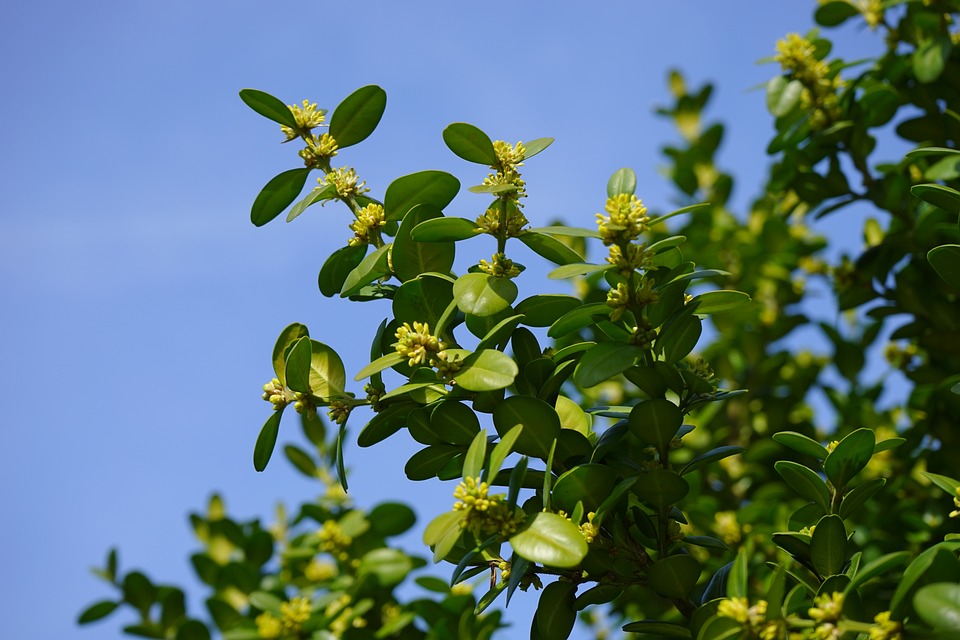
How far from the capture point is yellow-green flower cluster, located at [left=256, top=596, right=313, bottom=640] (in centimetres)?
260

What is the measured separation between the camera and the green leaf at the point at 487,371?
1.48 meters

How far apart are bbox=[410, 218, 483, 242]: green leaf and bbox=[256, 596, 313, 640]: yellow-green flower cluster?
1417 mm

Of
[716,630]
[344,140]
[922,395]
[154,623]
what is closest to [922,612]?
[716,630]

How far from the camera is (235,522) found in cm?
384

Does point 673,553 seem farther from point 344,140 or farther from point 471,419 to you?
point 344,140

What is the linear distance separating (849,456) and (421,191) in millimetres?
995

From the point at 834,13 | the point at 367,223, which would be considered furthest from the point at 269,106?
the point at 834,13

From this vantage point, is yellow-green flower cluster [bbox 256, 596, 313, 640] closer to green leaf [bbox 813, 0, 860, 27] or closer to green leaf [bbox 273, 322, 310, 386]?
green leaf [bbox 273, 322, 310, 386]

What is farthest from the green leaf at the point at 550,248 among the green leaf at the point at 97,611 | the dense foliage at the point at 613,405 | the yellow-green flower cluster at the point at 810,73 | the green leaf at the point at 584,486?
the green leaf at the point at 97,611

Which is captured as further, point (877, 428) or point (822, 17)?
point (877, 428)

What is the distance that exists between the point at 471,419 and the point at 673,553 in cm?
50

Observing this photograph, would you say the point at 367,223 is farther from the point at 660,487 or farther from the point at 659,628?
the point at 659,628

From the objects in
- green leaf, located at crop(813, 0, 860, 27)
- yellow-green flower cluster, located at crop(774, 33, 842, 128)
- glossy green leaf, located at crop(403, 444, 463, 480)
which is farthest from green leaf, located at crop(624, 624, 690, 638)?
green leaf, located at crop(813, 0, 860, 27)

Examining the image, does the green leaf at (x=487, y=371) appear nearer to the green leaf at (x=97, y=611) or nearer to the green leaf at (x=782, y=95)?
the green leaf at (x=782, y=95)
